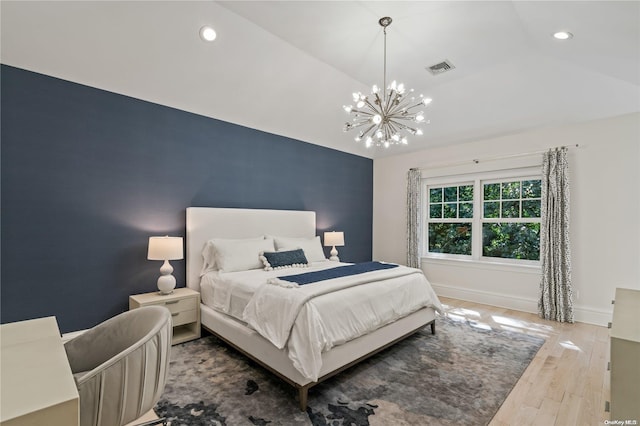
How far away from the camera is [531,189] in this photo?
14.9 ft

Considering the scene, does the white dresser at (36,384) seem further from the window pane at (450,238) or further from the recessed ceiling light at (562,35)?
the window pane at (450,238)

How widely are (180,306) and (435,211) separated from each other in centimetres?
446

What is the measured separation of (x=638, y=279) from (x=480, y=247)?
1821 mm

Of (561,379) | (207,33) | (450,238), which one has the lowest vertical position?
(561,379)

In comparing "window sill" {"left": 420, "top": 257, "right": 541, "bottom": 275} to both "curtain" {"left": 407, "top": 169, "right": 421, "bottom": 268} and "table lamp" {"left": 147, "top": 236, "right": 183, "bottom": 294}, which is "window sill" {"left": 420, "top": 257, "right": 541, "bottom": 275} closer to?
"curtain" {"left": 407, "top": 169, "right": 421, "bottom": 268}

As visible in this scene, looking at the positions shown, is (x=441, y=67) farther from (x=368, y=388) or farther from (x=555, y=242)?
(x=368, y=388)

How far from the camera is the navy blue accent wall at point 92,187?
273 cm

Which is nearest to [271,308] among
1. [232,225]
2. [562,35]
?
[232,225]

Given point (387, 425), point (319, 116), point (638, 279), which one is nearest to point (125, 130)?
point (319, 116)

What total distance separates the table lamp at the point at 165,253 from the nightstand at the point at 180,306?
0.11 metres

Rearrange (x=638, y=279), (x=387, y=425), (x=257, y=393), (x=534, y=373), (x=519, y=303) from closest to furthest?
(x=387, y=425), (x=257, y=393), (x=534, y=373), (x=638, y=279), (x=519, y=303)

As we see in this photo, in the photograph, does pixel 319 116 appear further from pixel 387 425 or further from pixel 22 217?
pixel 387 425

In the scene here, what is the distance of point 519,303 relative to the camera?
4.45m

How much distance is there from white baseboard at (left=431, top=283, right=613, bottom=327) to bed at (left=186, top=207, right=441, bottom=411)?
5.93 feet
